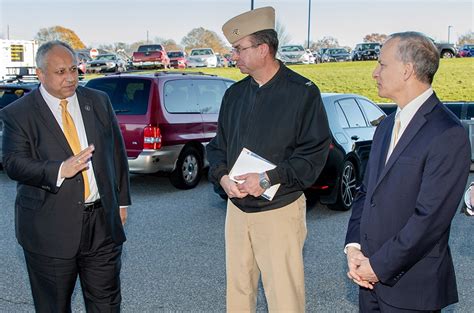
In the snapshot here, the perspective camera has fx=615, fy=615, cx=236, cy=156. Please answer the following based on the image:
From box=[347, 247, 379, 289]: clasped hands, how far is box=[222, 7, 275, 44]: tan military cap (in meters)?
1.39

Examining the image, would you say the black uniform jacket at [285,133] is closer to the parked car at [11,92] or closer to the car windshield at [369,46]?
the parked car at [11,92]

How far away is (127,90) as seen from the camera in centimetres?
928

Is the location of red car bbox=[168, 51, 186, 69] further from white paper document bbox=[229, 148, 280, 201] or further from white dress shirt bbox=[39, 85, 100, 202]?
white paper document bbox=[229, 148, 280, 201]

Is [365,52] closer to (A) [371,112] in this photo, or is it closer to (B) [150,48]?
(B) [150,48]

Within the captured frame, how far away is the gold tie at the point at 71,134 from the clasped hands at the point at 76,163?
0.80ft

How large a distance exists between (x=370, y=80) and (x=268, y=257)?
88.8ft

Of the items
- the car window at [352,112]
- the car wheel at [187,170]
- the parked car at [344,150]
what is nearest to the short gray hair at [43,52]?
the parked car at [344,150]

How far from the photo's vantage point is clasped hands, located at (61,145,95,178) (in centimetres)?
315

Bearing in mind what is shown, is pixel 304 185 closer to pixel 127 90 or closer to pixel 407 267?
pixel 407 267

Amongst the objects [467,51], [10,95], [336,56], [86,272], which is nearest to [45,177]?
[86,272]

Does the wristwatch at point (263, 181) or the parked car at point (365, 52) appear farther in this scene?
the parked car at point (365, 52)

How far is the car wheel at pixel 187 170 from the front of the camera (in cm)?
941

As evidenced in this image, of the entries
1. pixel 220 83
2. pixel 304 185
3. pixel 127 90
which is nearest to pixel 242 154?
pixel 304 185

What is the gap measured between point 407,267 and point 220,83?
26.6ft
